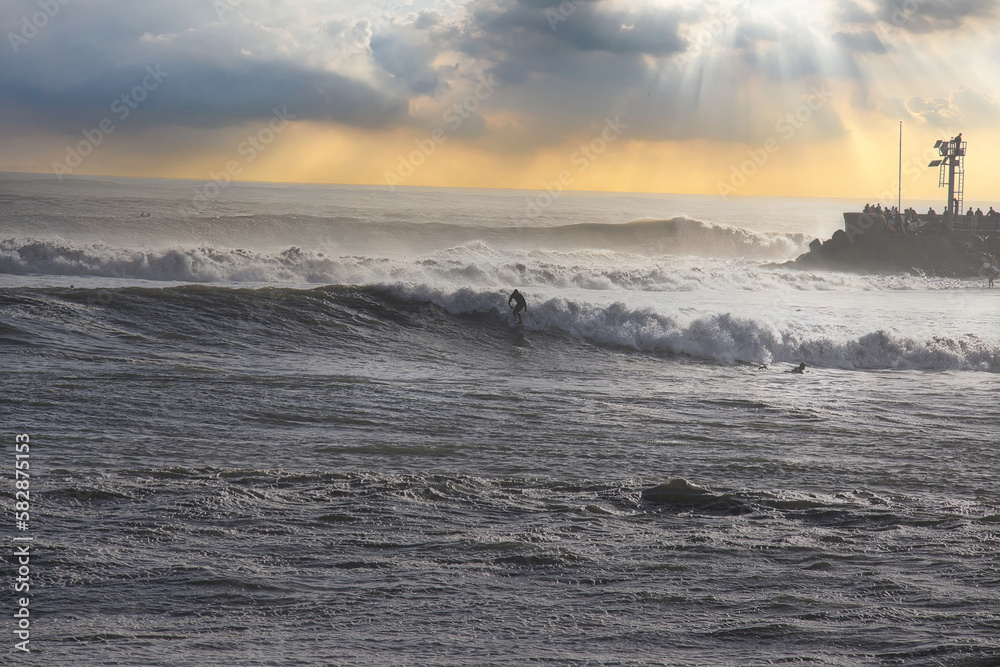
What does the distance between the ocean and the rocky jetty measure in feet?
69.5

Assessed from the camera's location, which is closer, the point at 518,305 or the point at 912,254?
the point at 518,305

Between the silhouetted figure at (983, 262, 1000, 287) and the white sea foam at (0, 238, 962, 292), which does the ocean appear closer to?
the white sea foam at (0, 238, 962, 292)

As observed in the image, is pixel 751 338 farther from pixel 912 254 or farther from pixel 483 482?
pixel 912 254

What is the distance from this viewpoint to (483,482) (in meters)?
7.19

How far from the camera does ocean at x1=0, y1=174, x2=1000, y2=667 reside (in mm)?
4453

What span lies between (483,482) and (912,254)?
37.8 metres

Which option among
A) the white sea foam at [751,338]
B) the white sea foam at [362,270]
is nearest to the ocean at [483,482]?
the white sea foam at [751,338]

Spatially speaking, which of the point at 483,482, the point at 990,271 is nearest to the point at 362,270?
the point at 483,482

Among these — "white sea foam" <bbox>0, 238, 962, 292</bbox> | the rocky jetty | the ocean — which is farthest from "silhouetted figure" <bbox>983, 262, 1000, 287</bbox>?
the ocean

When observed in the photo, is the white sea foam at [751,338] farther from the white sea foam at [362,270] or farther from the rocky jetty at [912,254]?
the rocky jetty at [912,254]

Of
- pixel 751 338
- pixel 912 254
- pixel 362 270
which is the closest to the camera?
pixel 751 338

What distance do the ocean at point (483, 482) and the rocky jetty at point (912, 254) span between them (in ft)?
69.5

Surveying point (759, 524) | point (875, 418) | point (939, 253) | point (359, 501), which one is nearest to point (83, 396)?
point (359, 501)

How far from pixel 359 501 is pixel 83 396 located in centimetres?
507
